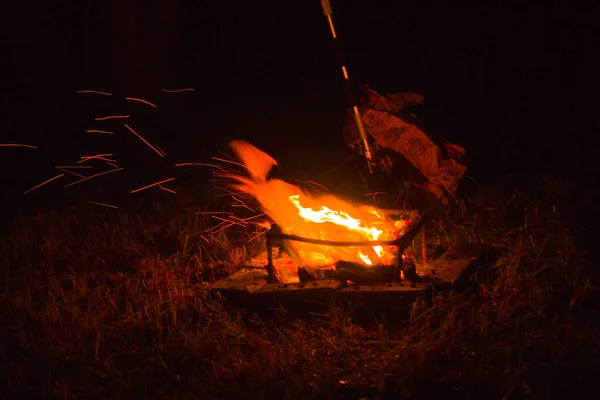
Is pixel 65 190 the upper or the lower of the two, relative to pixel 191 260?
upper

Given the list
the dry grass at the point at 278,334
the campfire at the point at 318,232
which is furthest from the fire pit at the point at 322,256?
the dry grass at the point at 278,334

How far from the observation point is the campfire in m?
3.96

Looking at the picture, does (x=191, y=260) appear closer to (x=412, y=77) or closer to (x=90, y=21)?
(x=90, y=21)

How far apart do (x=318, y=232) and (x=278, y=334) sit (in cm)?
75

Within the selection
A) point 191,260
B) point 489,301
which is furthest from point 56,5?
point 489,301

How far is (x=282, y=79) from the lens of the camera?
9.05 m

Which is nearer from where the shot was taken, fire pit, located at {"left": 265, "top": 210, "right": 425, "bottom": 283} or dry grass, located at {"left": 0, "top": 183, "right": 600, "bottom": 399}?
dry grass, located at {"left": 0, "top": 183, "right": 600, "bottom": 399}

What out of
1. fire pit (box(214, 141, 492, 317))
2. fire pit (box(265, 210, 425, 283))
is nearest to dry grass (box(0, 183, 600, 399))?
fire pit (box(214, 141, 492, 317))

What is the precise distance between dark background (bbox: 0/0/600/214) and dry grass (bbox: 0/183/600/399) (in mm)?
1752

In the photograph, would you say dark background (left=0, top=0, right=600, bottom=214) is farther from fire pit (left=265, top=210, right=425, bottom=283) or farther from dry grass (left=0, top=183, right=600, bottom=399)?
fire pit (left=265, top=210, right=425, bottom=283)

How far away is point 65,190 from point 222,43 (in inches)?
158

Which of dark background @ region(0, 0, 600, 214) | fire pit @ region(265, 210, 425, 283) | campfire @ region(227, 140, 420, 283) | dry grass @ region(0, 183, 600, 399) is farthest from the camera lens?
dark background @ region(0, 0, 600, 214)

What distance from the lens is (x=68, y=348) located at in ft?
11.8

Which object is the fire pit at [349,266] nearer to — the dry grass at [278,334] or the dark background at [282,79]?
the dry grass at [278,334]
